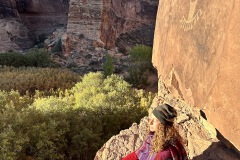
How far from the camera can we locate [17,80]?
10984mm

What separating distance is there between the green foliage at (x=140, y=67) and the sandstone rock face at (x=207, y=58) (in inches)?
440

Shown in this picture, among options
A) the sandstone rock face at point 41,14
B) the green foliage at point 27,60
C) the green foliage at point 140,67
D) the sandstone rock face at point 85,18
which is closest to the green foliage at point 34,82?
the green foliage at point 140,67

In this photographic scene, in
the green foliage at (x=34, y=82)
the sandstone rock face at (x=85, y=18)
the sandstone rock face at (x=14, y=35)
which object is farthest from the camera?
the sandstone rock face at (x=14, y=35)

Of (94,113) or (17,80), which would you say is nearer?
(94,113)

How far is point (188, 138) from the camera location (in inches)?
173

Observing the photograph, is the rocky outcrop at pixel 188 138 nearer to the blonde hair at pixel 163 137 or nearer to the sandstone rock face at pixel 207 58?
the sandstone rock face at pixel 207 58

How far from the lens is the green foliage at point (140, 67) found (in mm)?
16031

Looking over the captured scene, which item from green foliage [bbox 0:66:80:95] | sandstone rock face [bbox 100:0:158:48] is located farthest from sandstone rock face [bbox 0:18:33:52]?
green foliage [bbox 0:66:80:95]

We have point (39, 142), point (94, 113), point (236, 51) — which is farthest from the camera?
point (94, 113)

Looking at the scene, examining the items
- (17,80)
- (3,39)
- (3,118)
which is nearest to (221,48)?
(3,118)

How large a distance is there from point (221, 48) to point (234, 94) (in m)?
0.43

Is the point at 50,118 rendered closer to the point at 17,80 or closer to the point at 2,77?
the point at 17,80

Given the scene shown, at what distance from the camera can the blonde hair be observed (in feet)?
8.84

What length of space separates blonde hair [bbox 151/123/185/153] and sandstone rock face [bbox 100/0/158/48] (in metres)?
21.6
